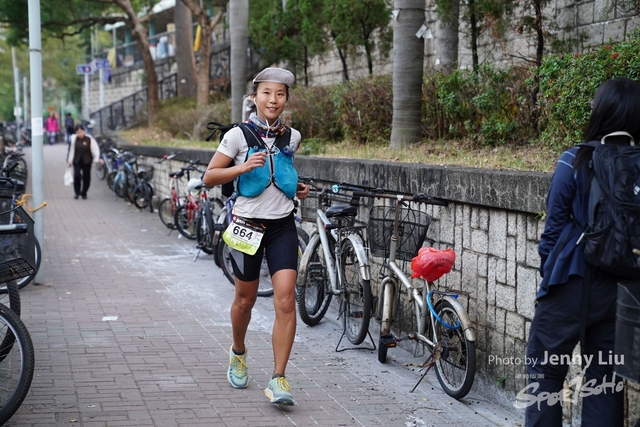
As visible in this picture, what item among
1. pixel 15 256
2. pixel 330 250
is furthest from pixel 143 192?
pixel 15 256

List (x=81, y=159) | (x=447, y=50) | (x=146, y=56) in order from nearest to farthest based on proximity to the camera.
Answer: (x=447, y=50) → (x=81, y=159) → (x=146, y=56)

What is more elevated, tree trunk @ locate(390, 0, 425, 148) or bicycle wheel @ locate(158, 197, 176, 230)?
tree trunk @ locate(390, 0, 425, 148)

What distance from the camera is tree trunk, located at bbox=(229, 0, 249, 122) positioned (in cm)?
1884

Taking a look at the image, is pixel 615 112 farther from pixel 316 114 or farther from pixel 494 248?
pixel 316 114

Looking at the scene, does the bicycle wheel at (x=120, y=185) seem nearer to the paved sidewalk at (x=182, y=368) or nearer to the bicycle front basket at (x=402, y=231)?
the paved sidewalk at (x=182, y=368)

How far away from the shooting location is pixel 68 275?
10.7 metres

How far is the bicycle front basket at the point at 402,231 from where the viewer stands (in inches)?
254

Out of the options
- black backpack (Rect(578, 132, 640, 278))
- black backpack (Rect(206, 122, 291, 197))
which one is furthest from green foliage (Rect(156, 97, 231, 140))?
black backpack (Rect(578, 132, 640, 278))

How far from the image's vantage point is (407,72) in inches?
415

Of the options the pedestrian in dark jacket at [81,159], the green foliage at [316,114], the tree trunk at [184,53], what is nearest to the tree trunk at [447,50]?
the green foliage at [316,114]

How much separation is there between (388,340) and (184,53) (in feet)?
86.4

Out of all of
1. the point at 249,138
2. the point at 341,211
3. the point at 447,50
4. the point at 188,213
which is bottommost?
the point at 188,213

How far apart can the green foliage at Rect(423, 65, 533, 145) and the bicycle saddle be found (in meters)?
2.30

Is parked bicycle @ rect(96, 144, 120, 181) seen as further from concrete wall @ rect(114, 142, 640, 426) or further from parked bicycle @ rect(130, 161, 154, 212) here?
concrete wall @ rect(114, 142, 640, 426)
